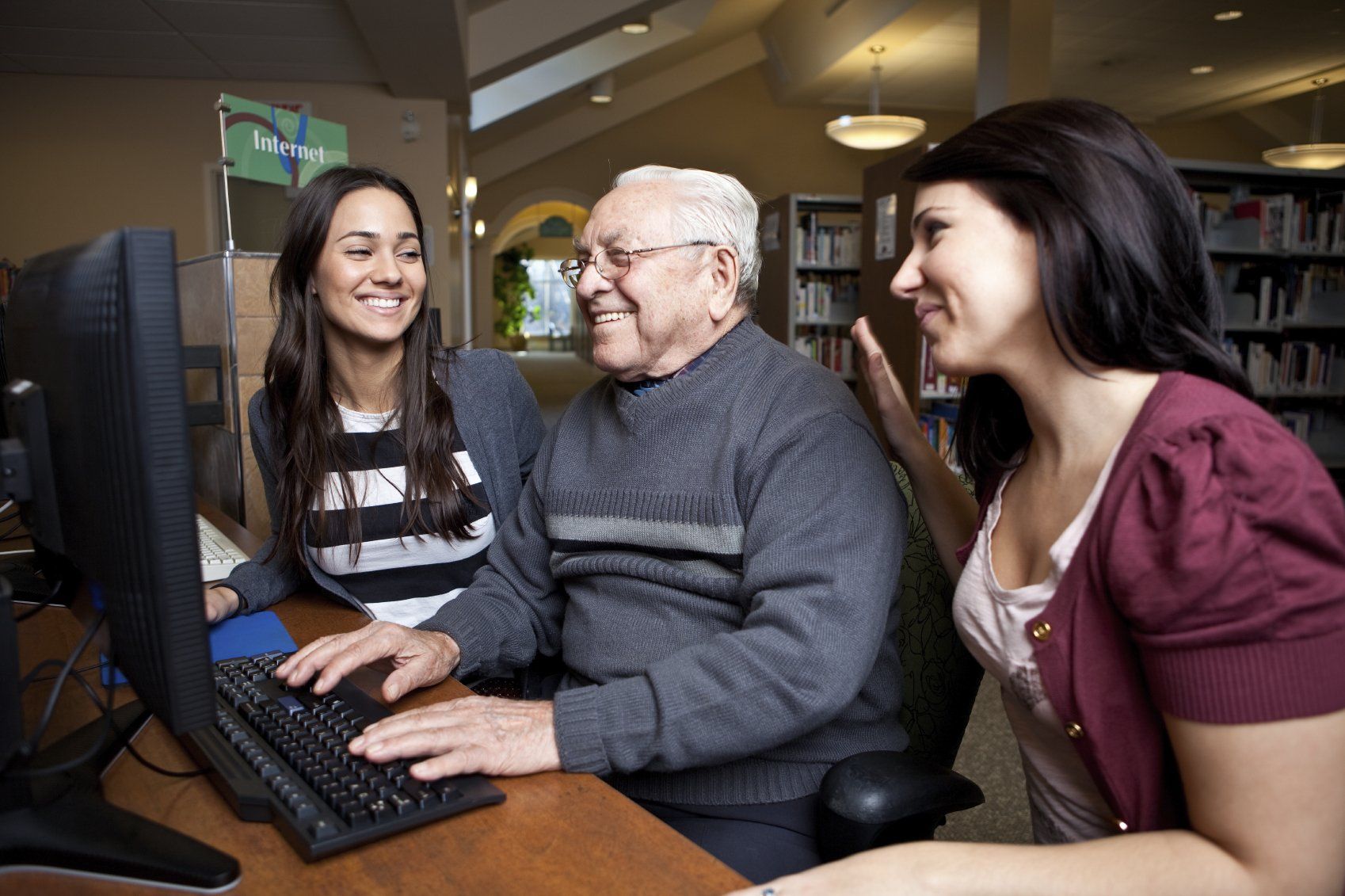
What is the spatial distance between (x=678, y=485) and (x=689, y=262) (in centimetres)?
30


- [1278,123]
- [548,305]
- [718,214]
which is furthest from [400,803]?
Result: [548,305]

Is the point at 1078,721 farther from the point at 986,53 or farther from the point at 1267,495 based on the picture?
the point at 986,53

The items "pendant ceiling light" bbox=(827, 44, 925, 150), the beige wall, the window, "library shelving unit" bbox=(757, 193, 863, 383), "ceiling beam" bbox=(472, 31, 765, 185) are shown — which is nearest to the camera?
"library shelving unit" bbox=(757, 193, 863, 383)

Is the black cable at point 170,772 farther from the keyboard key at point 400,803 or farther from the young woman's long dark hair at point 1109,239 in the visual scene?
the young woman's long dark hair at point 1109,239

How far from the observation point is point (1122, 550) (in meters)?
0.74

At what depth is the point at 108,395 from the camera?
603mm

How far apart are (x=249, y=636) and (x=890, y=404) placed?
0.94 m

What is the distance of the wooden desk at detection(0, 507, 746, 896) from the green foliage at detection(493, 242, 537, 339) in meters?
23.1

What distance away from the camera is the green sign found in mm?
2318

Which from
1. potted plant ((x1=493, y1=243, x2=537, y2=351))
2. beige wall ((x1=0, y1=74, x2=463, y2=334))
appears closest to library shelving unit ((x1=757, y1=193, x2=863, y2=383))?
beige wall ((x1=0, y1=74, x2=463, y2=334))

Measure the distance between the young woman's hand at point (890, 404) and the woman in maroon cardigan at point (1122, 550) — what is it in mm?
192

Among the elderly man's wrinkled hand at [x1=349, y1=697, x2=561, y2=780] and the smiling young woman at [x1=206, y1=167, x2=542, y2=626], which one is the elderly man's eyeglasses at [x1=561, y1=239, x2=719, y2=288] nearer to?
the smiling young woman at [x1=206, y1=167, x2=542, y2=626]

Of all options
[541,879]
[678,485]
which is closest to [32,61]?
[678,485]

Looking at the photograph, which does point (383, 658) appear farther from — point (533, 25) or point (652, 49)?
point (652, 49)
